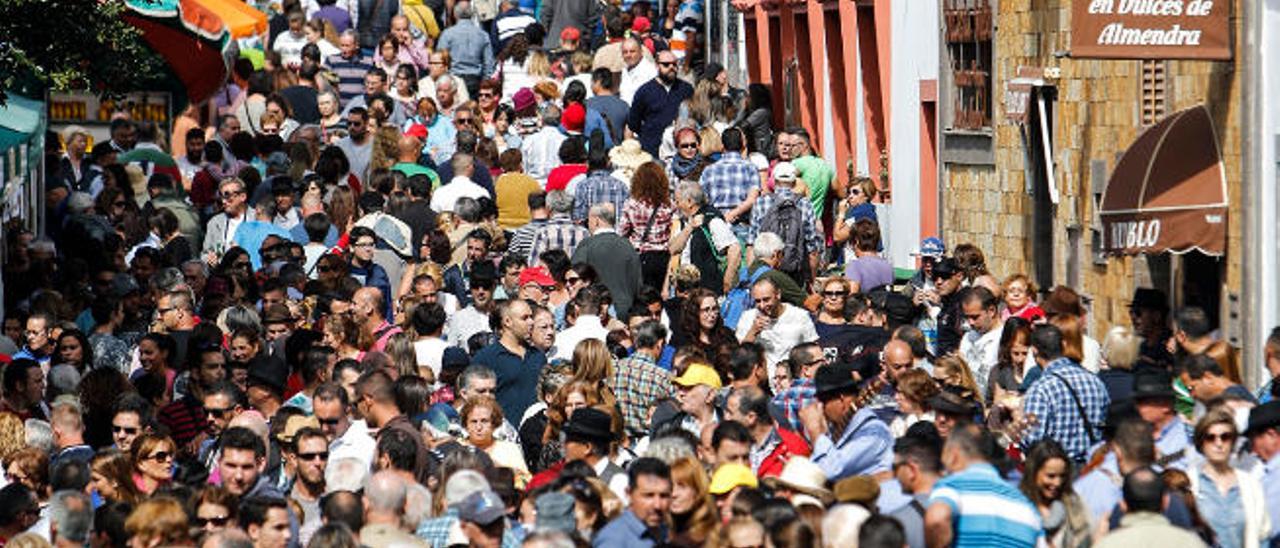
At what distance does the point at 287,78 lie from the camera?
107 feet

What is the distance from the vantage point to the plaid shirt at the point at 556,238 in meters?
23.4

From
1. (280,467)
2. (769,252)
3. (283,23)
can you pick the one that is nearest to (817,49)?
(283,23)

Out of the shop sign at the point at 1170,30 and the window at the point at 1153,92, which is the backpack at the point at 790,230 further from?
the shop sign at the point at 1170,30

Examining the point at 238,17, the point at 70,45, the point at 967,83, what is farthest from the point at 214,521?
the point at 238,17

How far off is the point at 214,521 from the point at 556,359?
4.70 meters

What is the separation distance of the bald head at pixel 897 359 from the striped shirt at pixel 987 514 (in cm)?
368

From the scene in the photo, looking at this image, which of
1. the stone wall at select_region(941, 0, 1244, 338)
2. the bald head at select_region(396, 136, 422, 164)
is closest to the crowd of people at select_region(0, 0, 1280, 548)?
the bald head at select_region(396, 136, 422, 164)

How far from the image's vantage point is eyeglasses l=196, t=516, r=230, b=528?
585 inches

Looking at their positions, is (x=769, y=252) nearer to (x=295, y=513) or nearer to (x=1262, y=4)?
(x=1262, y=4)

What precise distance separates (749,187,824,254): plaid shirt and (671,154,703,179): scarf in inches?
97.7

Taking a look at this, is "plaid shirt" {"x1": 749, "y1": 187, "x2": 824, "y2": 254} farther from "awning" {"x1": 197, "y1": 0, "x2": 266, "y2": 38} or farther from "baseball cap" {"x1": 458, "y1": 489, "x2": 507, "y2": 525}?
"baseball cap" {"x1": 458, "y1": 489, "x2": 507, "y2": 525}

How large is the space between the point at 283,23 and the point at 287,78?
4050 mm

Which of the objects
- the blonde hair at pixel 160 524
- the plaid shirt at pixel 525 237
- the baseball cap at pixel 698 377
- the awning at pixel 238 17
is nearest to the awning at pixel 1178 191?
the plaid shirt at pixel 525 237

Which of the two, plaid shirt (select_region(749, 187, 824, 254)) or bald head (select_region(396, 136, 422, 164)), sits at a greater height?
bald head (select_region(396, 136, 422, 164))
